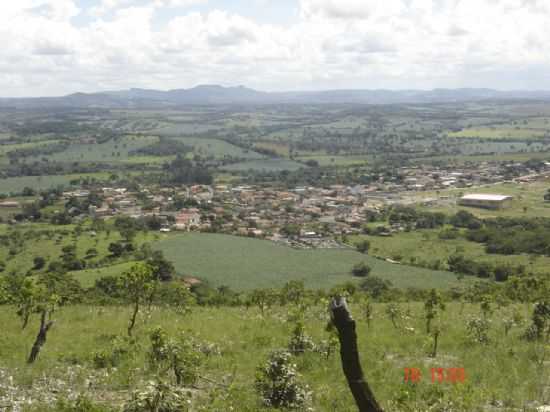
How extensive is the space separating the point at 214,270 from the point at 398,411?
127 ft

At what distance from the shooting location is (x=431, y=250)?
172 ft

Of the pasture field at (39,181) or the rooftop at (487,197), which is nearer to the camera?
the rooftop at (487,197)

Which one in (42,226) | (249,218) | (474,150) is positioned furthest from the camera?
(474,150)

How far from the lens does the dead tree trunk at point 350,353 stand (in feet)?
14.0

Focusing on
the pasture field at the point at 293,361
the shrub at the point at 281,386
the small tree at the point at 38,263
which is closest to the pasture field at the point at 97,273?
the small tree at the point at 38,263

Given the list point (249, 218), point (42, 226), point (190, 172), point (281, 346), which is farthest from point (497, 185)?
point (281, 346)

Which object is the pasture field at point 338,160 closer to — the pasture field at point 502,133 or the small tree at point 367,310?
the pasture field at point 502,133

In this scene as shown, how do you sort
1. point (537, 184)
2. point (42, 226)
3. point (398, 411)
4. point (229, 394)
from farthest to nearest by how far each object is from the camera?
point (537, 184) < point (42, 226) < point (229, 394) < point (398, 411)

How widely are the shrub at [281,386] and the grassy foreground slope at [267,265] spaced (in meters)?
30.9

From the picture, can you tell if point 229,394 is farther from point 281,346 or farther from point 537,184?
point 537,184

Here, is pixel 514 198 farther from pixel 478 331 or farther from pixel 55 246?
pixel 478 331

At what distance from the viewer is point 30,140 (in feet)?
528

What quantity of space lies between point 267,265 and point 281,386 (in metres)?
39.3
